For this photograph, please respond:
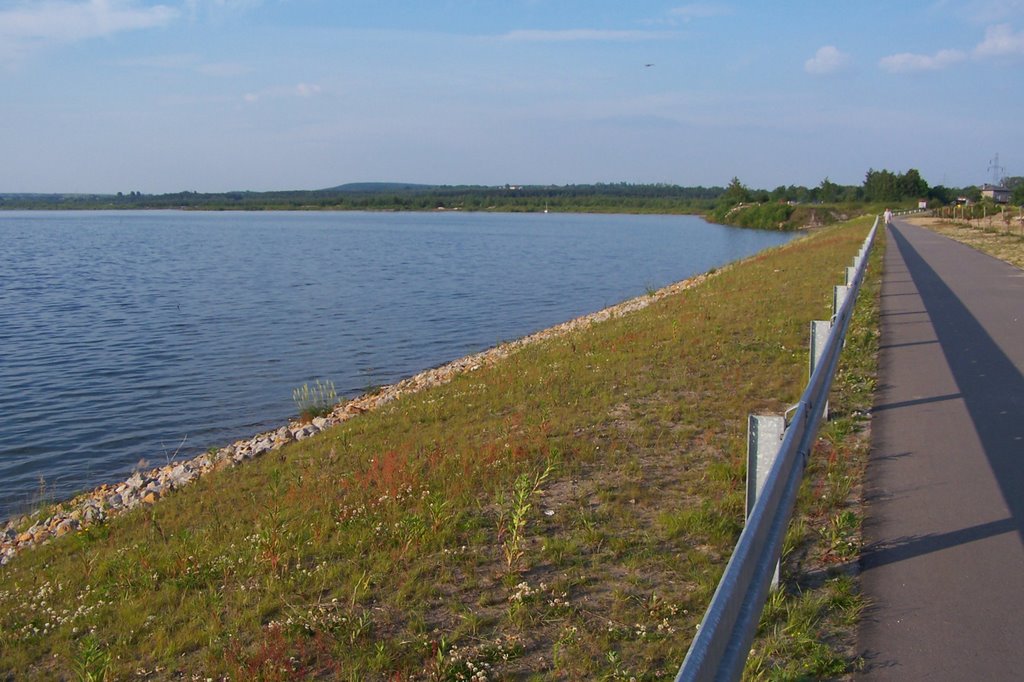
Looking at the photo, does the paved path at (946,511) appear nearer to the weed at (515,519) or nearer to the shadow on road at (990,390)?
the shadow on road at (990,390)

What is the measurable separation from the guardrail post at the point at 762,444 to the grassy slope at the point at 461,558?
0.62m

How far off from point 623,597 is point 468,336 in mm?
18420

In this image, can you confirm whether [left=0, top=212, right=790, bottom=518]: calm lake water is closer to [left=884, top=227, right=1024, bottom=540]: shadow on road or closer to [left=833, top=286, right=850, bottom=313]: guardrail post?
[left=833, top=286, right=850, bottom=313]: guardrail post

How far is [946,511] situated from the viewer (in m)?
5.23

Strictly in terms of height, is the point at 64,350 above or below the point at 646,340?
below

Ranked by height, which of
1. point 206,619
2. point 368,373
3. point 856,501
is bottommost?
point 368,373

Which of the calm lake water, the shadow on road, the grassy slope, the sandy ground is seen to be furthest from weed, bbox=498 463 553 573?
the sandy ground

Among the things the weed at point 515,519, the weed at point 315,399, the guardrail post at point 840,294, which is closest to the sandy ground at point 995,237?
the guardrail post at point 840,294

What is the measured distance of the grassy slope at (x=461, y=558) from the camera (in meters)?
3.98

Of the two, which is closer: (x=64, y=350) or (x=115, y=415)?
(x=115, y=415)

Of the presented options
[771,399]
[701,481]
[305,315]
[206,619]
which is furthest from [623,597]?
[305,315]

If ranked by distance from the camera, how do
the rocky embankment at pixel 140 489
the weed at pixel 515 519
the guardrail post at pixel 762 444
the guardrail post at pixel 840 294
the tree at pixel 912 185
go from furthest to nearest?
the tree at pixel 912 185
the guardrail post at pixel 840 294
the rocky embankment at pixel 140 489
the weed at pixel 515 519
the guardrail post at pixel 762 444

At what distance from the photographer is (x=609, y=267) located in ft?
153

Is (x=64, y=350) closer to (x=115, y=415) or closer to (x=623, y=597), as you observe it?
(x=115, y=415)
